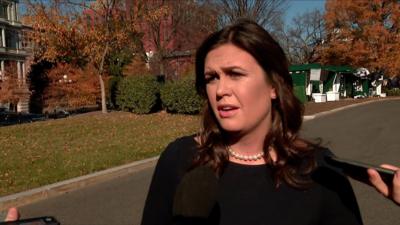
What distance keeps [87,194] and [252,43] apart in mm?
6759

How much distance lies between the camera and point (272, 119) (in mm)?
1884

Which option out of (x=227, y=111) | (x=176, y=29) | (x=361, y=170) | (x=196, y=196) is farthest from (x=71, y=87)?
(x=361, y=170)

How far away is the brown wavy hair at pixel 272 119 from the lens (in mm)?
1710

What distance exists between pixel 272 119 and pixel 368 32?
4951cm

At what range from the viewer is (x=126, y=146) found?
12.6 metres

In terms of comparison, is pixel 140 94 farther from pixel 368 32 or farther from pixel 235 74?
pixel 368 32

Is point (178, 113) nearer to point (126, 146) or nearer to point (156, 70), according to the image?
point (126, 146)

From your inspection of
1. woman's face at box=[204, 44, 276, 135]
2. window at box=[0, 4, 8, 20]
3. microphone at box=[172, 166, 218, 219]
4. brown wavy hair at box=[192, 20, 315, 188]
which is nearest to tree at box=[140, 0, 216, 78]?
window at box=[0, 4, 8, 20]

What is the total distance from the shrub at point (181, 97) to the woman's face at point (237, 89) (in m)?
20.5

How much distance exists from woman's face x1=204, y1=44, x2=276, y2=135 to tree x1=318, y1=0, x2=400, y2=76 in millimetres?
49370

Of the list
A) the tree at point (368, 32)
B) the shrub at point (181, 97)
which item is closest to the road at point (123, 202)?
the shrub at point (181, 97)

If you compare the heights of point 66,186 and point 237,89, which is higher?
point 237,89

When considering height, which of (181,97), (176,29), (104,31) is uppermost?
(176,29)

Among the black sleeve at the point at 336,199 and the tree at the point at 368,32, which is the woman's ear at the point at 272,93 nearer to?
the black sleeve at the point at 336,199
